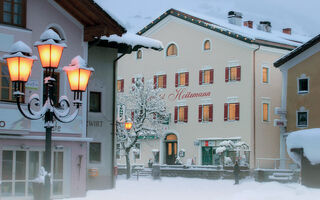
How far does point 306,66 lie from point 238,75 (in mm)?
6451

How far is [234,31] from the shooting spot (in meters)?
49.1

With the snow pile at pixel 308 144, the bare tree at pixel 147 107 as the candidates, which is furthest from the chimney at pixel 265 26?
Answer: the snow pile at pixel 308 144

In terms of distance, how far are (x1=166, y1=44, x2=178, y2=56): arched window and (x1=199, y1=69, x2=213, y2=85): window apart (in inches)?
135

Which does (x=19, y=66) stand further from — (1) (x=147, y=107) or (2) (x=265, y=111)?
(1) (x=147, y=107)

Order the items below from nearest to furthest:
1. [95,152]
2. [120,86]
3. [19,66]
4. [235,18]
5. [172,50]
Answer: [19,66]
[95,152]
[172,50]
[235,18]
[120,86]

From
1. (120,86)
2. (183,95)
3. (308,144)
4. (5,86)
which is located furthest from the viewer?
(120,86)

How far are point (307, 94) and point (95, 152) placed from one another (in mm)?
20959

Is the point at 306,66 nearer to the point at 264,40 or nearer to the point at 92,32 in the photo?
the point at 264,40

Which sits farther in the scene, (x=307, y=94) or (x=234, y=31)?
(x=234, y=31)

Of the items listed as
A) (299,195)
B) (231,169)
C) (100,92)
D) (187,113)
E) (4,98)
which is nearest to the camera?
(4,98)

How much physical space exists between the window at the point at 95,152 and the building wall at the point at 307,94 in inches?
790

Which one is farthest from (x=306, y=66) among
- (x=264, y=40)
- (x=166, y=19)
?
(x=166, y=19)

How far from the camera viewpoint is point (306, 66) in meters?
43.2

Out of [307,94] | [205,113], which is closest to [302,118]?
[307,94]
